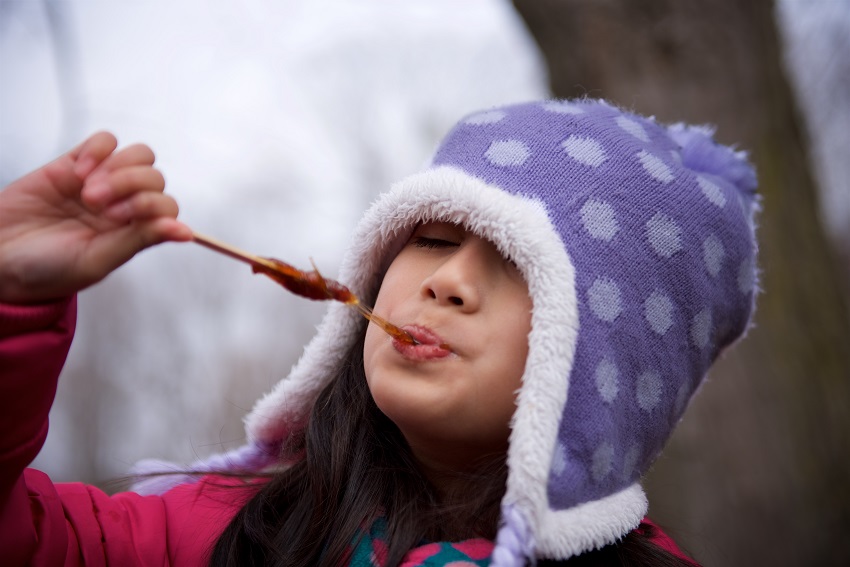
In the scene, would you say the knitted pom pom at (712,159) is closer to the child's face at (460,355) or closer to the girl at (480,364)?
the girl at (480,364)

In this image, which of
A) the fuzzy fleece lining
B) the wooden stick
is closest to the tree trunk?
the fuzzy fleece lining

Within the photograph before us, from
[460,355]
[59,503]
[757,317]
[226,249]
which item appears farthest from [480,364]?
[757,317]

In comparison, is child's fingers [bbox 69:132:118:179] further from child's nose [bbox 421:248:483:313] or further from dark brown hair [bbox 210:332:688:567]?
dark brown hair [bbox 210:332:688:567]

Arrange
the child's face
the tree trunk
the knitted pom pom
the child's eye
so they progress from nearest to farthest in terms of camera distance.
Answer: the child's face < the child's eye < the knitted pom pom < the tree trunk

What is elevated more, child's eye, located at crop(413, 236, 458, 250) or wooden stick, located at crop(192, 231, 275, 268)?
wooden stick, located at crop(192, 231, 275, 268)

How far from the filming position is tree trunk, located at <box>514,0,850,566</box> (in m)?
2.91

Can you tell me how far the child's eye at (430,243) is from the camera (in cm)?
155

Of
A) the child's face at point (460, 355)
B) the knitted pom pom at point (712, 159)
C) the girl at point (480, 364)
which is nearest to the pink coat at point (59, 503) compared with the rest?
the girl at point (480, 364)

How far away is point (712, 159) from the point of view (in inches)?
69.6

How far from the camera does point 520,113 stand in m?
1.63

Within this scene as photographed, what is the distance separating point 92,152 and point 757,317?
9.04 ft

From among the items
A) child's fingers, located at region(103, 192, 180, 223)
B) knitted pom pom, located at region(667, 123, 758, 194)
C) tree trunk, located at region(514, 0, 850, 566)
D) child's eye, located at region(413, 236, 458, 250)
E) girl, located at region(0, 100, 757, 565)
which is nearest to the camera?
child's fingers, located at region(103, 192, 180, 223)

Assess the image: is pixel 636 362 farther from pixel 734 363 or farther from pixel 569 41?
pixel 569 41

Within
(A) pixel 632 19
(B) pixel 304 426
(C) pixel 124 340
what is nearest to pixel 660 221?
(B) pixel 304 426
